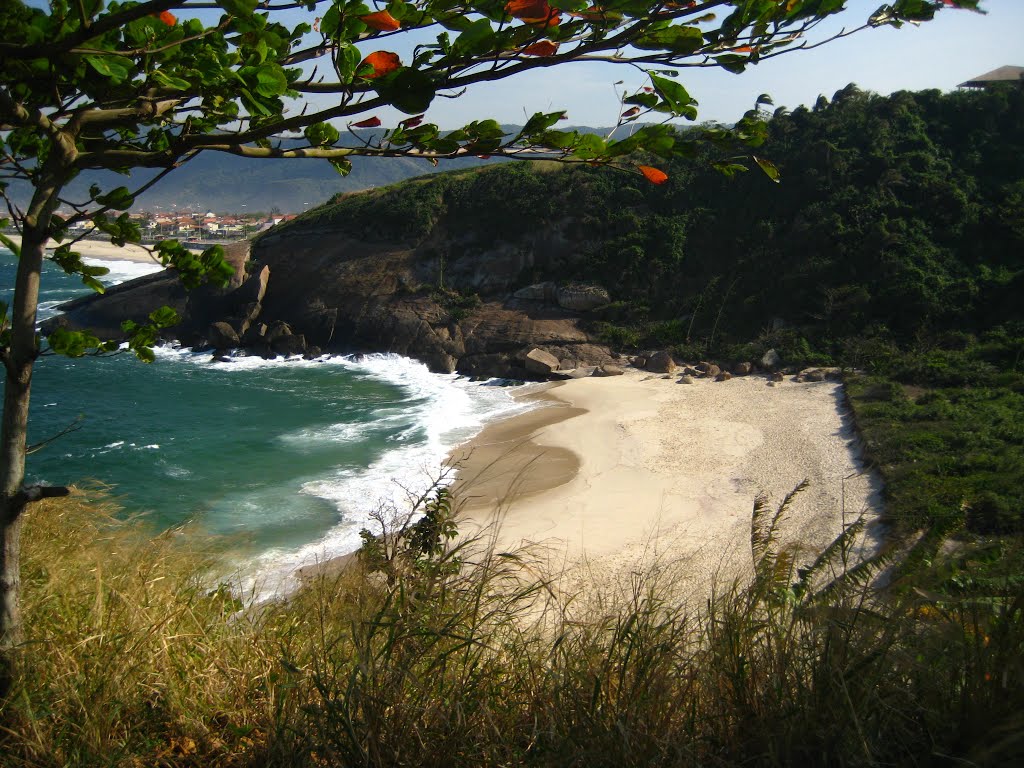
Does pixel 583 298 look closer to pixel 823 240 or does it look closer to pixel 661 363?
pixel 661 363

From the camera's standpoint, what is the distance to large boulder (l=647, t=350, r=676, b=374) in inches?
1003

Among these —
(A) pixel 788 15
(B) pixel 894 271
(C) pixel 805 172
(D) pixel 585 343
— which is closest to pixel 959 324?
(B) pixel 894 271

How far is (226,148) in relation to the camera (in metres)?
2.31

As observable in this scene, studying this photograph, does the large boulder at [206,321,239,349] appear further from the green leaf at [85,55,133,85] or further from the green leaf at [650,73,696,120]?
the green leaf at [650,73,696,120]

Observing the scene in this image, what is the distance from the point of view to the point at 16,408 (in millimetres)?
2395

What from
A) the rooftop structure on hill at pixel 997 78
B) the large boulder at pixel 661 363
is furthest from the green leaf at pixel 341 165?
the rooftop structure on hill at pixel 997 78

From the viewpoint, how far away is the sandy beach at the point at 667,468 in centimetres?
1213

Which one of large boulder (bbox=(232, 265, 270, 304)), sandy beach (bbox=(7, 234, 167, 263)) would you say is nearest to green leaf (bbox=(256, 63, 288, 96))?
large boulder (bbox=(232, 265, 270, 304))

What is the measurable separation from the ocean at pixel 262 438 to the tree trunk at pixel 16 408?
3.23m

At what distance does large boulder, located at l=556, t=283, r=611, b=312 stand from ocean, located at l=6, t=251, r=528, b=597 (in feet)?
20.6

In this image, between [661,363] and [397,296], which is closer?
[661,363]

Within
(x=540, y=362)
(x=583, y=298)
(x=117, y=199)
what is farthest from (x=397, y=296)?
(x=117, y=199)

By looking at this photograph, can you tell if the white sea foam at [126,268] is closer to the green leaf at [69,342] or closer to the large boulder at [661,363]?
the large boulder at [661,363]

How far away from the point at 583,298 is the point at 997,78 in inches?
947
